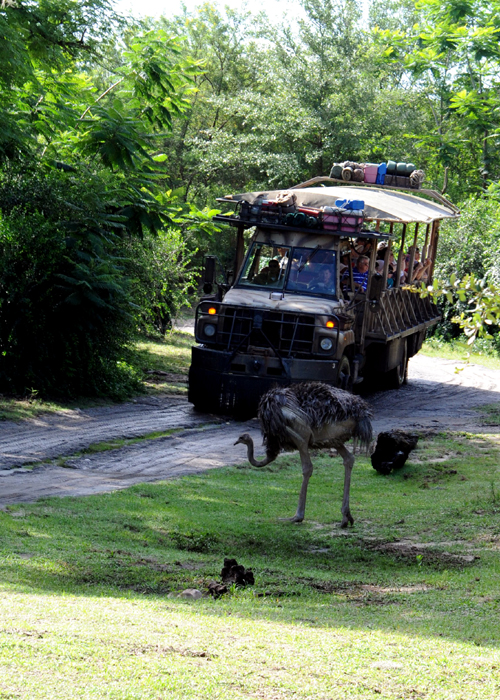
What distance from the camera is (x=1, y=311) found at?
48.1 ft

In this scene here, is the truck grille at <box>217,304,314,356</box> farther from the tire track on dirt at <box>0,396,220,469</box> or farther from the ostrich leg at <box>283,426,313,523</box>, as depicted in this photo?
the ostrich leg at <box>283,426,313,523</box>

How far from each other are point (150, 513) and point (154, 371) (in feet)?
34.9

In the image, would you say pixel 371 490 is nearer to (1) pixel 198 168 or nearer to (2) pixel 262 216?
(2) pixel 262 216

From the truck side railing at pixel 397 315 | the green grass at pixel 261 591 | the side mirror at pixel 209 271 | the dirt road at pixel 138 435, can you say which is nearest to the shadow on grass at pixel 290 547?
A: the green grass at pixel 261 591

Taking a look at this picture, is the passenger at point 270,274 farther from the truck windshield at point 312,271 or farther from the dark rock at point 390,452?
the dark rock at point 390,452

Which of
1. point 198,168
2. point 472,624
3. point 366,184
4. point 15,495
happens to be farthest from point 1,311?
point 198,168

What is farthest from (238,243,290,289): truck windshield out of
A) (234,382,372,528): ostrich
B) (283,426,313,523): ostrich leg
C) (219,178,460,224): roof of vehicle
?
(283,426,313,523): ostrich leg

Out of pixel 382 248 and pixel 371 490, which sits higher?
pixel 382 248

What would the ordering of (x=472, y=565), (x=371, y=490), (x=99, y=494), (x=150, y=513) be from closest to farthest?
(x=472, y=565)
(x=150, y=513)
(x=99, y=494)
(x=371, y=490)

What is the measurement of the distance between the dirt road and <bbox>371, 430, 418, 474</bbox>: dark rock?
1.13 meters

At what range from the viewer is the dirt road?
31.8ft

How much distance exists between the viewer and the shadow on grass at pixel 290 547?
594 centimetres

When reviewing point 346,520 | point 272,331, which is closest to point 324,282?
point 272,331

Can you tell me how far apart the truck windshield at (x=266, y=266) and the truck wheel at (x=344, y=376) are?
65.7 inches
